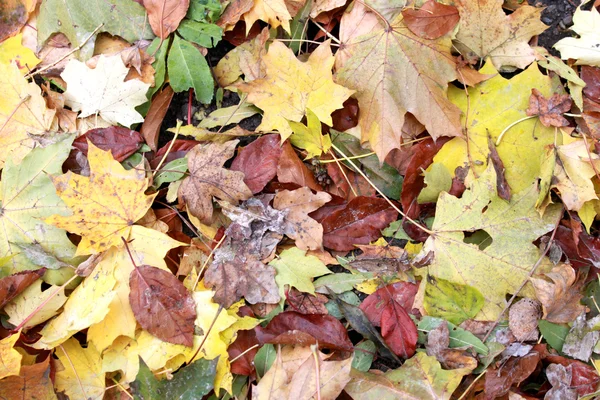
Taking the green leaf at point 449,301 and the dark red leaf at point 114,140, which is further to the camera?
the dark red leaf at point 114,140

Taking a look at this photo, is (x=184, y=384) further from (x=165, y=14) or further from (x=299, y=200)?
(x=165, y=14)

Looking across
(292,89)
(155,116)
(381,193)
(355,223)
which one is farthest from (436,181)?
(155,116)

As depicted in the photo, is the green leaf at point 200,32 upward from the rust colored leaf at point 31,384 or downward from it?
upward

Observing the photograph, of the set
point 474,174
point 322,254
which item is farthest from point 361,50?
point 322,254

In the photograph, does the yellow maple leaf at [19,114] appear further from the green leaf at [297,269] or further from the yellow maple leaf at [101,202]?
the green leaf at [297,269]

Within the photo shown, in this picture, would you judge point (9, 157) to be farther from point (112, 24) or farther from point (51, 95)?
point (112, 24)

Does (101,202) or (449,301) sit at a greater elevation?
(101,202)

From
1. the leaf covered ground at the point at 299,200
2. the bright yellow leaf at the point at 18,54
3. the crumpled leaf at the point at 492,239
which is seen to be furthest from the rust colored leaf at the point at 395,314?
the bright yellow leaf at the point at 18,54

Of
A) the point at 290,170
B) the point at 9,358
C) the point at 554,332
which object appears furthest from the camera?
the point at 290,170
